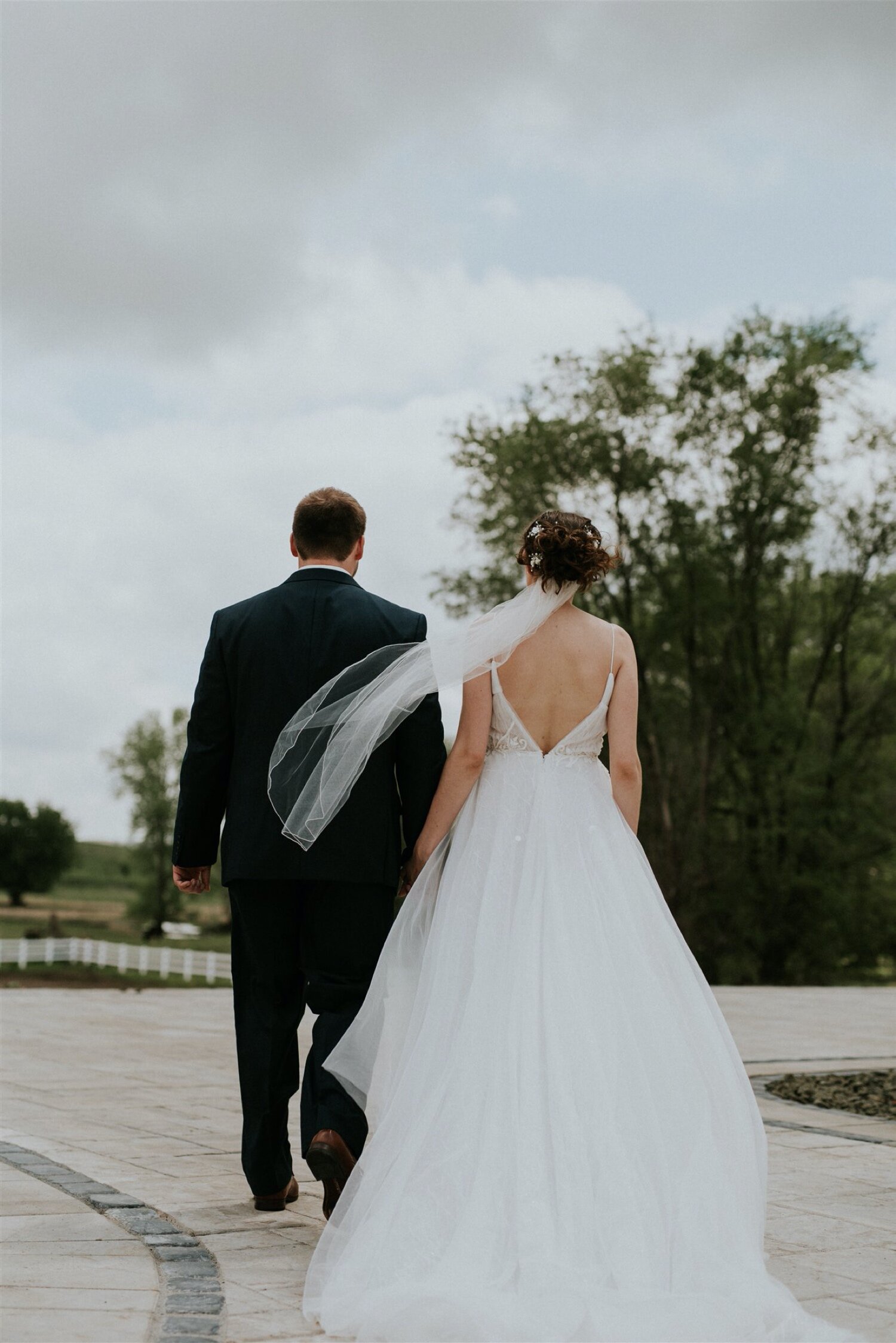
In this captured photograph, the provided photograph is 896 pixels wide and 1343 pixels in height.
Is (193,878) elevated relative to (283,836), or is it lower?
lower

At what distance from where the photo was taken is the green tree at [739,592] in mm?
22469

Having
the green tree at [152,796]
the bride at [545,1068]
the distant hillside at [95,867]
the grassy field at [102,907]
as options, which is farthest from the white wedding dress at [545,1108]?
the distant hillside at [95,867]

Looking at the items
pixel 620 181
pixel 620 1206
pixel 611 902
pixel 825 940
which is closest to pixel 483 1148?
pixel 620 1206

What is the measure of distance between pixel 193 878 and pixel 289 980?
0.46m

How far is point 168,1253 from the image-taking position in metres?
3.54

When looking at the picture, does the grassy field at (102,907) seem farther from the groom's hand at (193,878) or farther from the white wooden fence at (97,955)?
the groom's hand at (193,878)

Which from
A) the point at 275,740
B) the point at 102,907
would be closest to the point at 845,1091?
the point at 275,740

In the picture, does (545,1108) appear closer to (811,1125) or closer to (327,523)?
(327,523)

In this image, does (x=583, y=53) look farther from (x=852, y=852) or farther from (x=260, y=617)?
(x=852, y=852)

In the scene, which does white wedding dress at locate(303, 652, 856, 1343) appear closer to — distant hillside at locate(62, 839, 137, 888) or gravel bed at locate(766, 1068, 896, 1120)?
gravel bed at locate(766, 1068, 896, 1120)

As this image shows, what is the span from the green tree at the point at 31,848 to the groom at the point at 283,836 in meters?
70.0

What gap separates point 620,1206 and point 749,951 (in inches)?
850

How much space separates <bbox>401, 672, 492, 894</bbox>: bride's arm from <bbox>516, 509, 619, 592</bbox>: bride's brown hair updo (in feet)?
1.28

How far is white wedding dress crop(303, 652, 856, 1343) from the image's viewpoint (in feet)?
9.57
